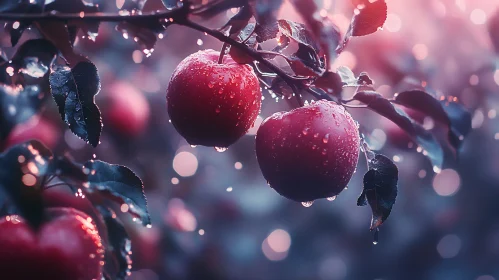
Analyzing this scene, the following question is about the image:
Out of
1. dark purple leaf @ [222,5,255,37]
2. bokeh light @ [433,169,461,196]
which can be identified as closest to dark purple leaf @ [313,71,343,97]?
dark purple leaf @ [222,5,255,37]

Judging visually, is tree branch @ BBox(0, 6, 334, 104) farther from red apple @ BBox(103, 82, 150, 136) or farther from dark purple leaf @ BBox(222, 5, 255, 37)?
red apple @ BBox(103, 82, 150, 136)

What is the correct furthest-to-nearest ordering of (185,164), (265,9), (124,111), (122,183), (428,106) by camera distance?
(185,164) < (124,111) < (428,106) < (122,183) < (265,9)

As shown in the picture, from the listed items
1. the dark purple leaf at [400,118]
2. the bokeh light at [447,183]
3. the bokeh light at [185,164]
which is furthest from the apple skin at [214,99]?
Answer: the bokeh light at [447,183]

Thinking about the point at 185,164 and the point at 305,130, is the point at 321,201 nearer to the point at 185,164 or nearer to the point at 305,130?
the point at 185,164

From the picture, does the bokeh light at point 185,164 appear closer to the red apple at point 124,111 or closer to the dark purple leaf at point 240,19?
the red apple at point 124,111

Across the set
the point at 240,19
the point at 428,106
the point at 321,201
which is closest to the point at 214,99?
the point at 240,19

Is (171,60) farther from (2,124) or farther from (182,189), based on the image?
(2,124)
